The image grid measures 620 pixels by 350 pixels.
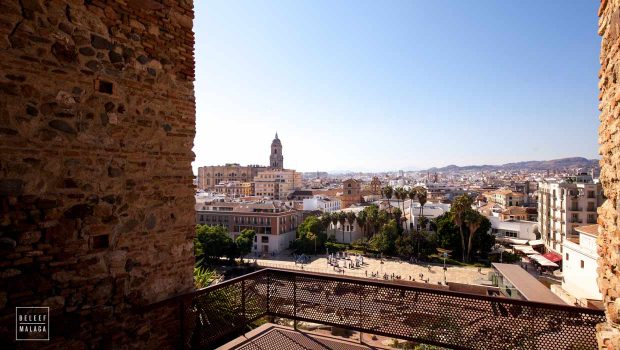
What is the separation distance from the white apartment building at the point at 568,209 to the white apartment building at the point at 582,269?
1163cm

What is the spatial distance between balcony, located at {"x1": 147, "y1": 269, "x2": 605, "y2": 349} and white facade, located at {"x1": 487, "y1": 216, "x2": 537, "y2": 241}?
5161cm

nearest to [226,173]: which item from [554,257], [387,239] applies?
[387,239]

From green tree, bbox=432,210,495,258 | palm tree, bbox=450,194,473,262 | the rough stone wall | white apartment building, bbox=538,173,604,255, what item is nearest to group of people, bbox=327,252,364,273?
green tree, bbox=432,210,495,258

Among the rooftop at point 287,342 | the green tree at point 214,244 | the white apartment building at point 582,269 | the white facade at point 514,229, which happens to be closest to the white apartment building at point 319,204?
the green tree at point 214,244

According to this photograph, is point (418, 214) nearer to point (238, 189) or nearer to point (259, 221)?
point (259, 221)

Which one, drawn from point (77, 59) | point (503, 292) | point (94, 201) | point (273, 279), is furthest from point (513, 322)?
point (503, 292)

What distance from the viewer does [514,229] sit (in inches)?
1945

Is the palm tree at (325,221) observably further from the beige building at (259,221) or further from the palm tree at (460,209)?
the palm tree at (460,209)

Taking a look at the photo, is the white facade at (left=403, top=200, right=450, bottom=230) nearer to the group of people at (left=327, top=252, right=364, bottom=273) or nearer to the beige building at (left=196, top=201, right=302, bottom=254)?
the group of people at (left=327, top=252, right=364, bottom=273)

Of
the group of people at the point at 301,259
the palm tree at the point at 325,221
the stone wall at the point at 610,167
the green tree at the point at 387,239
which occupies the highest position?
the stone wall at the point at 610,167

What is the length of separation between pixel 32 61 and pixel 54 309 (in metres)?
1.99

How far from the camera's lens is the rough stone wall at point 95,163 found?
2773 mm

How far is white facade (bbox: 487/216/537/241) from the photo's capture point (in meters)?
48.5

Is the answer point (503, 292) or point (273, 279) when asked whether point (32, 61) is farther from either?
point (503, 292)
